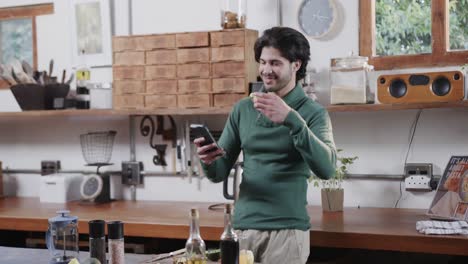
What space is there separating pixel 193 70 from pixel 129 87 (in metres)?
0.41

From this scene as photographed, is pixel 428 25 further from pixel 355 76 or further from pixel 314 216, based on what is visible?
pixel 314 216

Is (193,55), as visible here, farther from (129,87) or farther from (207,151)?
(207,151)

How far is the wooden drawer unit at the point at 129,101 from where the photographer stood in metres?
3.72

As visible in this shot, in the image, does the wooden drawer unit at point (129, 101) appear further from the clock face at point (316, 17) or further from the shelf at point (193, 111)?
the clock face at point (316, 17)

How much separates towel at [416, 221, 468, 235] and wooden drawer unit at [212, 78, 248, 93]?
1.15 metres

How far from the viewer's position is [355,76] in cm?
334

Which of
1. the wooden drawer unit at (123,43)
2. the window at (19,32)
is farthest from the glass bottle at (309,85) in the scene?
the window at (19,32)

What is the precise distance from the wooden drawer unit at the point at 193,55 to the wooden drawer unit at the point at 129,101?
1.06ft

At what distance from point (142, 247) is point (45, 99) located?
4.21 ft

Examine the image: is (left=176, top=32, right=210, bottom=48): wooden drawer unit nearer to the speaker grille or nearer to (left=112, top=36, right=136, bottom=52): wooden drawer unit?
(left=112, top=36, right=136, bottom=52): wooden drawer unit

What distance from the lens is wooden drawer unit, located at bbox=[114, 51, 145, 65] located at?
12.2 feet

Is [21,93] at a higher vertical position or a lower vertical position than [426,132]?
higher

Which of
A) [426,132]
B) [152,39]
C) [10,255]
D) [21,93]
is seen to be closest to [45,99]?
[21,93]

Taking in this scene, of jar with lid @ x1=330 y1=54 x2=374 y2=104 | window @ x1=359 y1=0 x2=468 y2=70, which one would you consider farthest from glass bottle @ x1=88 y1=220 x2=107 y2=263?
window @ x1=359 y1=0 x2=468 y2=70
